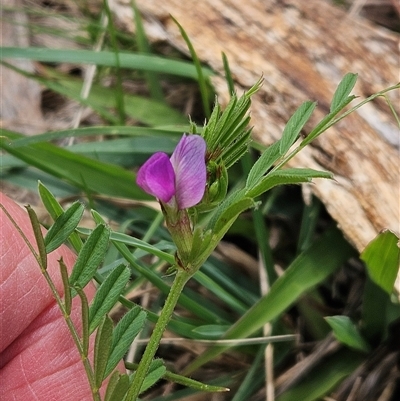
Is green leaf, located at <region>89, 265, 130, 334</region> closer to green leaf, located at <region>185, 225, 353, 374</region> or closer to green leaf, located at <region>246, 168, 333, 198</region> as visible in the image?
green leaf, located at <region>246, 168, 333, 198</region>

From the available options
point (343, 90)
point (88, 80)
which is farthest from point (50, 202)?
point (88, 80)

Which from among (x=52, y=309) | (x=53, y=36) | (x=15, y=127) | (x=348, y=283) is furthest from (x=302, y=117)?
(x=53, y=36)

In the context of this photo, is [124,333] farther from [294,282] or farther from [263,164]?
[294,282]

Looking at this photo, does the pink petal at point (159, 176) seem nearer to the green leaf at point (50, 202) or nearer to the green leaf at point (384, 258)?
the green leaf at point (50, 202)

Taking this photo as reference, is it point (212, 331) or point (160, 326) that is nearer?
point (160, 326)

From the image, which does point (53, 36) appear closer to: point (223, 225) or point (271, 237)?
point (271, 237)

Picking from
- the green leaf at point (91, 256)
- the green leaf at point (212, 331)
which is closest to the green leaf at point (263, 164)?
the green leaf at point (91, 256)
